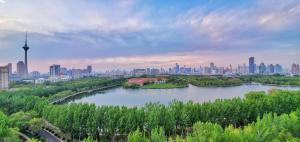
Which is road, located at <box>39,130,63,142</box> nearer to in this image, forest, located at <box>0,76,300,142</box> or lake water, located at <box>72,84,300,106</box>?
forest, located at <box>0,76,300,142</box>

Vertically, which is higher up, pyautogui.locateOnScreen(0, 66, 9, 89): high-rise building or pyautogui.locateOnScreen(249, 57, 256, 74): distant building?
pyautogui.locateOnScreen(249, 57, 256, 74): distant building

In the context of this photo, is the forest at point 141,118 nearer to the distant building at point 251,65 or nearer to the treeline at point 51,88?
the treeline at point 51,88

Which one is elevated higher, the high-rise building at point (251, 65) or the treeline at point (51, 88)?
the high-rise building at point (251, 65)

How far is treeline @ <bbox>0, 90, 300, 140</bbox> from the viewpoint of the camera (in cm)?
1223

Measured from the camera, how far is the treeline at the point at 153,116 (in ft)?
40.1

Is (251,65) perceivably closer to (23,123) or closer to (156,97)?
(156,97)

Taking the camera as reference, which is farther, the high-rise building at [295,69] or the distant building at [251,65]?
the distant building at [251,65]

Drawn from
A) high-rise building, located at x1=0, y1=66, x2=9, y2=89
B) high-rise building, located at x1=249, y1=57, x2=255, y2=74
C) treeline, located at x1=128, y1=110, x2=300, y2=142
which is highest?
high-rise building, located at x1=249, y1=57, x2=255, y2=74

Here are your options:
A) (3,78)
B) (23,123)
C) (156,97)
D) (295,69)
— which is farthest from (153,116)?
(295,69)

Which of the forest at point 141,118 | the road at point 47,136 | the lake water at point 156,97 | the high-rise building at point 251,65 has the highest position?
the high-rise building at point 251,65

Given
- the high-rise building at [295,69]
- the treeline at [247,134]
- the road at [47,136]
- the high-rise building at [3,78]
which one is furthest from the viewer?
the high-rise building at [295,69]

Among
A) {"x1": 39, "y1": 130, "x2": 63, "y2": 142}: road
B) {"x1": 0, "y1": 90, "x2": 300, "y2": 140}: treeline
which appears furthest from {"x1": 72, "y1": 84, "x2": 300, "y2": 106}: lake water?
{"x1": 39, "y1": 130, "x2": 63, "y2": 142}: road

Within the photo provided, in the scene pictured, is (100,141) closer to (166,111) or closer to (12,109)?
(166,111)

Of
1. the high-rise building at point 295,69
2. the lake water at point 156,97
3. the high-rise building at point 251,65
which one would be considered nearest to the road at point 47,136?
the lake water at point 156,97
